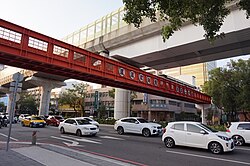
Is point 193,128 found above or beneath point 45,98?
beneath

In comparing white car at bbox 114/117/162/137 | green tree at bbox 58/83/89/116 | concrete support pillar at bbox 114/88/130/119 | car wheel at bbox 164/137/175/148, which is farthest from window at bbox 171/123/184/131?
green tree at bbox 58/83/89/116

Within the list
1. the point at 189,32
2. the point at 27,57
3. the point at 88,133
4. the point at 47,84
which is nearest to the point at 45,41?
the point at 27,57

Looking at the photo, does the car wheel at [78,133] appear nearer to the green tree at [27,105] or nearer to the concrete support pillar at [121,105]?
the concrete support pillar at [121,105]

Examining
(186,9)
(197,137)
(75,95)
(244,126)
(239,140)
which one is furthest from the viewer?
(75,95)

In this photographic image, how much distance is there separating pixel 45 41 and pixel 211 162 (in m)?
14.3

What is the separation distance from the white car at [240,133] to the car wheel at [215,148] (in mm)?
4767

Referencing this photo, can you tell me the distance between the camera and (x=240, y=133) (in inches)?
547

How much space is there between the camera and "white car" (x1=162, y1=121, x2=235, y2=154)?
10055 mm

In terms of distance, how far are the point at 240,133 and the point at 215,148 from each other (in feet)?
16.3

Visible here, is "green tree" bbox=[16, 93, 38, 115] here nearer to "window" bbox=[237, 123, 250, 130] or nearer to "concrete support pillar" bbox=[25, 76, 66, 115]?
"concrete support pillar" bbox=[25, 76, 66, 115]

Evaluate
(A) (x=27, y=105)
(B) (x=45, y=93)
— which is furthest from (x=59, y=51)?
(A) (x=27, y=105)

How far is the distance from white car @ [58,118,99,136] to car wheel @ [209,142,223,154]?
9.26 metres

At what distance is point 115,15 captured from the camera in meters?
28.1

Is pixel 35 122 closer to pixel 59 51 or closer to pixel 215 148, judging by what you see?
pixel 59 51
